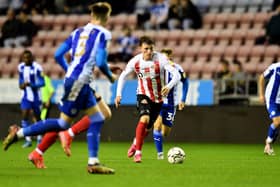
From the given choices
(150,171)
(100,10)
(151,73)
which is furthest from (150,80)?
(100,10)

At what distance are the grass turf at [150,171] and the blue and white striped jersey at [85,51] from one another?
3.46ft

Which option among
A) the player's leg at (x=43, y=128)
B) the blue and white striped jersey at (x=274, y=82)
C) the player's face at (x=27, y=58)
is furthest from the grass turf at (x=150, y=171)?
the player's face at (x=27, y=58)

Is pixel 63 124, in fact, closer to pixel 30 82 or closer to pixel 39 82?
pixel 39 82

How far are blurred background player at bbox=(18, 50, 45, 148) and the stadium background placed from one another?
7.75 ft

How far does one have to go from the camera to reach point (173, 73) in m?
12.5

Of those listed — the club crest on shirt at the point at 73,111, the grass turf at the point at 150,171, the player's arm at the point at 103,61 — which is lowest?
the grass turf at the point at 150,171

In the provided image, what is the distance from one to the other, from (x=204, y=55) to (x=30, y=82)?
19.4ft

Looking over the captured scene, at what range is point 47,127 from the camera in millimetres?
9891

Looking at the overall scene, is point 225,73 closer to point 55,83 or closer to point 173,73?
point 55,83

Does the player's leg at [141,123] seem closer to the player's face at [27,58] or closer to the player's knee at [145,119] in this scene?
the player's knee at [145,119]

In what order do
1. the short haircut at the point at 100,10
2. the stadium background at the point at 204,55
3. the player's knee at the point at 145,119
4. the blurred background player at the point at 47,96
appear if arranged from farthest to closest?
the blurred background player at the point at 47,96
the stadium background at the point at 204,55
the player's knee at the point at 145,119
the short haircut at the point at 100,10

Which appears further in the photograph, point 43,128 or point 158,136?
point 158,136

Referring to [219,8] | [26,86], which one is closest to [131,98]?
[26,86]

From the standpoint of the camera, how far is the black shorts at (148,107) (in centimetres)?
1249
